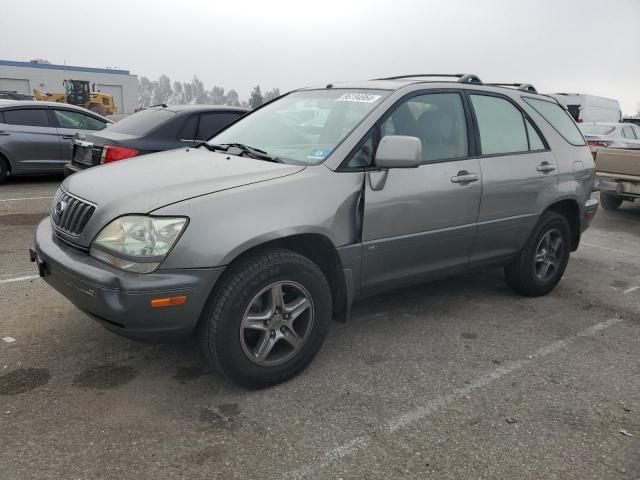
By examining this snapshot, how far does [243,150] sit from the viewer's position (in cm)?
360

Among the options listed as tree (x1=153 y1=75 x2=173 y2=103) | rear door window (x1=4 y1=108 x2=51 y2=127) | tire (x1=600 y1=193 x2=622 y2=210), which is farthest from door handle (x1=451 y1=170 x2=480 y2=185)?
tree (x1=153 y1=75 x2=173 y2=103)

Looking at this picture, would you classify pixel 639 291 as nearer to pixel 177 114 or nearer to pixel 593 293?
pixel 593 293

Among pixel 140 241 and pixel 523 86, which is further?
pixel 523 86

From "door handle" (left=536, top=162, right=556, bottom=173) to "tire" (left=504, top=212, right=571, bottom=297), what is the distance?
38 centimetres

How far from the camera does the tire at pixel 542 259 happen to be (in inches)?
179

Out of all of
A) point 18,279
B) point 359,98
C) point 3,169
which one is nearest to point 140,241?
point 359,98

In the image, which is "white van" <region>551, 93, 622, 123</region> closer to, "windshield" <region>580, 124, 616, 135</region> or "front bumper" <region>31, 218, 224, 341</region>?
"windshield" <region>580, 124, 616, 135</region>

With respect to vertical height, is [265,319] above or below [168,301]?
below

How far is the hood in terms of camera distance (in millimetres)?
2797

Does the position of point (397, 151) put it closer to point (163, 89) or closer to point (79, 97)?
point (79, 97)

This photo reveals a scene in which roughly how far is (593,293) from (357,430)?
10.9ft

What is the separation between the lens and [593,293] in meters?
5.04

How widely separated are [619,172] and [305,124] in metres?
6.57

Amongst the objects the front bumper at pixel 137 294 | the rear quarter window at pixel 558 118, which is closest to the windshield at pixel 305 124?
the front bumper at pixel 137 294
